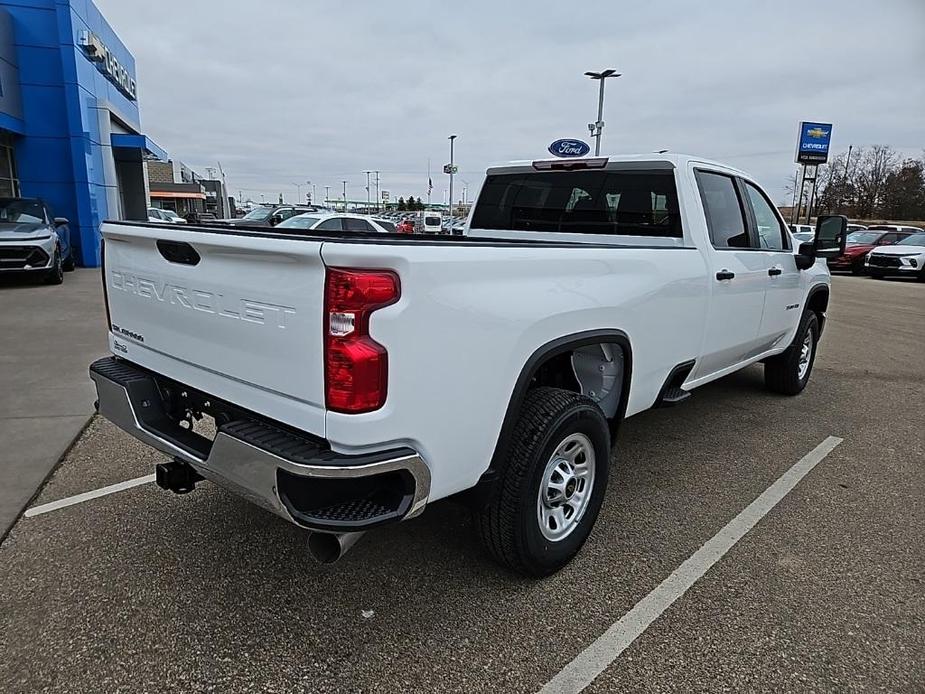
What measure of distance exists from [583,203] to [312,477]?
10.3 feet

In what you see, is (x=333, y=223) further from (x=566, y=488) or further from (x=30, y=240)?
(x=566, y=488)

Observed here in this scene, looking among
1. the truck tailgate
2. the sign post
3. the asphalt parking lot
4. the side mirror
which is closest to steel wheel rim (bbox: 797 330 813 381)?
the side mirror

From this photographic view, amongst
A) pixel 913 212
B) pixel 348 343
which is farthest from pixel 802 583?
pixel 913 212

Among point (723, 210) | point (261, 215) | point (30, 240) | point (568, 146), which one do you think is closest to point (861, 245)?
point (568, 146)

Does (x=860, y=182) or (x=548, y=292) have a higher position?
(x=860, y=182)

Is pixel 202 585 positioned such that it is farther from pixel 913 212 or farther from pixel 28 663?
pixel 913 212

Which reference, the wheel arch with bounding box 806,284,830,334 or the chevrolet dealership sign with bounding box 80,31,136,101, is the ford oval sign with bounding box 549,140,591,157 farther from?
the chevrolet dealership sign with bounding box 80,31,136,101

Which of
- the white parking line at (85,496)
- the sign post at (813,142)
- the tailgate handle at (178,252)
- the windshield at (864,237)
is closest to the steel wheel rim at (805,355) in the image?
the tailgate handle at (178,252)

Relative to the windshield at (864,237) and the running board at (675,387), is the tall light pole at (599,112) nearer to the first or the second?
the windshield at (864,237)

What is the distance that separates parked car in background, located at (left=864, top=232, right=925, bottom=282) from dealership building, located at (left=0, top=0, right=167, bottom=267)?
23090 millimetres

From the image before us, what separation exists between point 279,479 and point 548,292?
4.20ft

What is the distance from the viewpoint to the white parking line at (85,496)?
355 centimetres

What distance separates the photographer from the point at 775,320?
5.08 metres

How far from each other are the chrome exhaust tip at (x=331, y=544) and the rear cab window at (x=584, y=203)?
2.79 m
